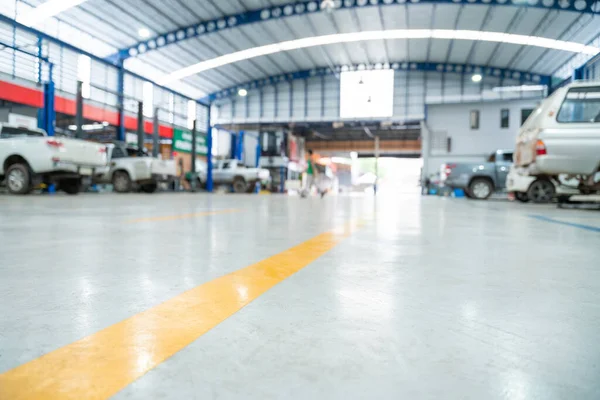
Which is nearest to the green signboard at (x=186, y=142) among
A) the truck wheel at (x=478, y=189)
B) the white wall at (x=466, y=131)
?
the truck wheel at (x=478, y=189)

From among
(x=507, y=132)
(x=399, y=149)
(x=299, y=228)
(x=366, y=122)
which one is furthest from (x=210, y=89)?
(x=299, y=228)

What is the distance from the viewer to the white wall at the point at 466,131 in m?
24.2

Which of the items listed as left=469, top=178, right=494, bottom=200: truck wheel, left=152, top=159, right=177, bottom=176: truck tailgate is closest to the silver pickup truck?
left=469, top=178, right=494, bottom=200: truck wheel

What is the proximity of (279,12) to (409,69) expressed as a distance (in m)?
12.1

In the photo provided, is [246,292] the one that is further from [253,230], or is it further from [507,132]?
[507,132]

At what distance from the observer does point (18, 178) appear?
32.1ft

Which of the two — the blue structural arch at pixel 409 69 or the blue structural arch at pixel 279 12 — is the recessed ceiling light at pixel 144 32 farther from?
the blue structural arch at pixel 409 69

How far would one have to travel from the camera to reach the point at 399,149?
38.5 m

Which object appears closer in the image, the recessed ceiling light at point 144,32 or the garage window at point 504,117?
the recessed ceiling light at point 144,32

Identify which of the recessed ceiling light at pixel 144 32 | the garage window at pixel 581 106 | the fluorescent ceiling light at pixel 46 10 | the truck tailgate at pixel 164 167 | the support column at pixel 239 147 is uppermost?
the recessed ceiling light at pixel 144 32

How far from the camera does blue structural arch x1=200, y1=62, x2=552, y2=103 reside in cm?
2886

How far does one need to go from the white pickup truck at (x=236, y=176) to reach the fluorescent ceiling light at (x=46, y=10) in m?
10.1

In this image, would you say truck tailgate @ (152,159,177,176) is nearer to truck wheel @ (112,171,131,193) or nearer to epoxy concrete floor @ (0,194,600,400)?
truck wheel @ (112,171,131,193)

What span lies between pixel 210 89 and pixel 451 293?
33723 mm
